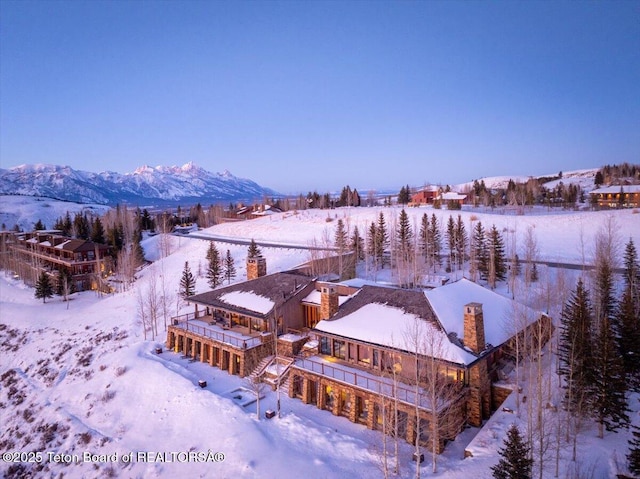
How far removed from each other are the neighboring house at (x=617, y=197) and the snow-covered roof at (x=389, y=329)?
78725mm

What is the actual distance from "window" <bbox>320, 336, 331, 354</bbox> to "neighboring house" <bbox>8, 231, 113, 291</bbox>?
4861cm

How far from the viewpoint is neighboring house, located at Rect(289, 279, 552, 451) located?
788 inches

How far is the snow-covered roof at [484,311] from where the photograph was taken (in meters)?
22.8

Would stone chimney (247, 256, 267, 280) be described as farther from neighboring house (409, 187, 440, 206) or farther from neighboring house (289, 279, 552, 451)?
neighboring house (409, 187, 440, 206)

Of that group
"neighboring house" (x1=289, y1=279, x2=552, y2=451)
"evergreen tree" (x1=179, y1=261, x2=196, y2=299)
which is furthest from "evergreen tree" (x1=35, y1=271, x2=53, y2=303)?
"neighboring house" (x1=289, y1=279, x2=552, y2=451)

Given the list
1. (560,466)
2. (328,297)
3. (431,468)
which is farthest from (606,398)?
(328,297)

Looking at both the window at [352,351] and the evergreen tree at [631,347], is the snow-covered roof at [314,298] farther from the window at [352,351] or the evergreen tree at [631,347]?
the evergreen tree at [631,347]

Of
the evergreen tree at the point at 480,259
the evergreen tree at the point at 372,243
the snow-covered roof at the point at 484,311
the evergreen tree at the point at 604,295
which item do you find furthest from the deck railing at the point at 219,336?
the evergreen tree at the point at 480,259

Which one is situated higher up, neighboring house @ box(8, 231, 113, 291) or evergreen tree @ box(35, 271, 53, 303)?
neighboring house @ box(8, 231, 113, 291)

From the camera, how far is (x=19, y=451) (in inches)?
1045

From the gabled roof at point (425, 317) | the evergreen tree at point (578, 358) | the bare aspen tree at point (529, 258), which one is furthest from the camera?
the bare aspen tree at point (529, 258)

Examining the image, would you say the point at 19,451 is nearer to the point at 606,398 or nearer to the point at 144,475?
the point at 144,475

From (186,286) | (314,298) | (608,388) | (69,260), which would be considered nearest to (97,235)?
(69,260)

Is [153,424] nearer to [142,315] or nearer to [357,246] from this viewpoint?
[142,315]
